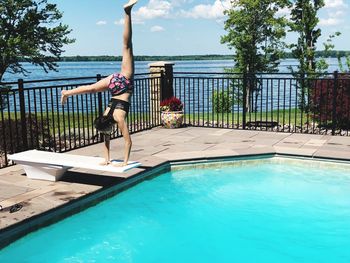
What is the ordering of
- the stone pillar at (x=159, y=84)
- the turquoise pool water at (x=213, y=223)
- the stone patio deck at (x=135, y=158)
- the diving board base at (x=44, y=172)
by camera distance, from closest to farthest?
the turquoise pool water at (x=213, y=223) → the stone patio deck at (x=135, y=158) → the diving board base at (x=44, y=172) → the stone pillar at (x=159, y=84)

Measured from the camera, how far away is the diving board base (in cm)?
517

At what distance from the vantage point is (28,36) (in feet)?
25.6

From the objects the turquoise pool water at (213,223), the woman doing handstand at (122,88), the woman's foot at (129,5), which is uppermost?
the woman's foot at (129,5)

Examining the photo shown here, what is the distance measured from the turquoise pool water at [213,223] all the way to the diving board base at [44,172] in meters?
0.84

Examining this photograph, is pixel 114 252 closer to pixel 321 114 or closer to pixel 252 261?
pixel 252 261

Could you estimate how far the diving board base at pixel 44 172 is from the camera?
5168 mm

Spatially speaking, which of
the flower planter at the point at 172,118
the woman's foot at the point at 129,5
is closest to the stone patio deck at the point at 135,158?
the flower planter at the point at 172,118

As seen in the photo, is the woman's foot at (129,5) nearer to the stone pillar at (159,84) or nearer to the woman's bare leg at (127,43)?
the woman's bare leg at (127,43)

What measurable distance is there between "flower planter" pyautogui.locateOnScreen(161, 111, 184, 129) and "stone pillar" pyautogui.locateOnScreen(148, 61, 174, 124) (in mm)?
544

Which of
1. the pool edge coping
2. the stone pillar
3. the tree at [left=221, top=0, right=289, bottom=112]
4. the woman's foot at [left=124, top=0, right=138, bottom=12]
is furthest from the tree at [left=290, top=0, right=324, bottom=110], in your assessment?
the woman's foot at [left=124, top=0, right=138, bottom=12]

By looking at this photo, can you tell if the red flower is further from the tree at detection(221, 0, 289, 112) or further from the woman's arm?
the tree at detection(221, 0, 289, 112)

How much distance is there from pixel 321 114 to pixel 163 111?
13.0 feet

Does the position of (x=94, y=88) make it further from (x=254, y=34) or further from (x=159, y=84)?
(x=254, y=34)

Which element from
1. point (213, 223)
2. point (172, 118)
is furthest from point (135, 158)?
point (172, 118)
